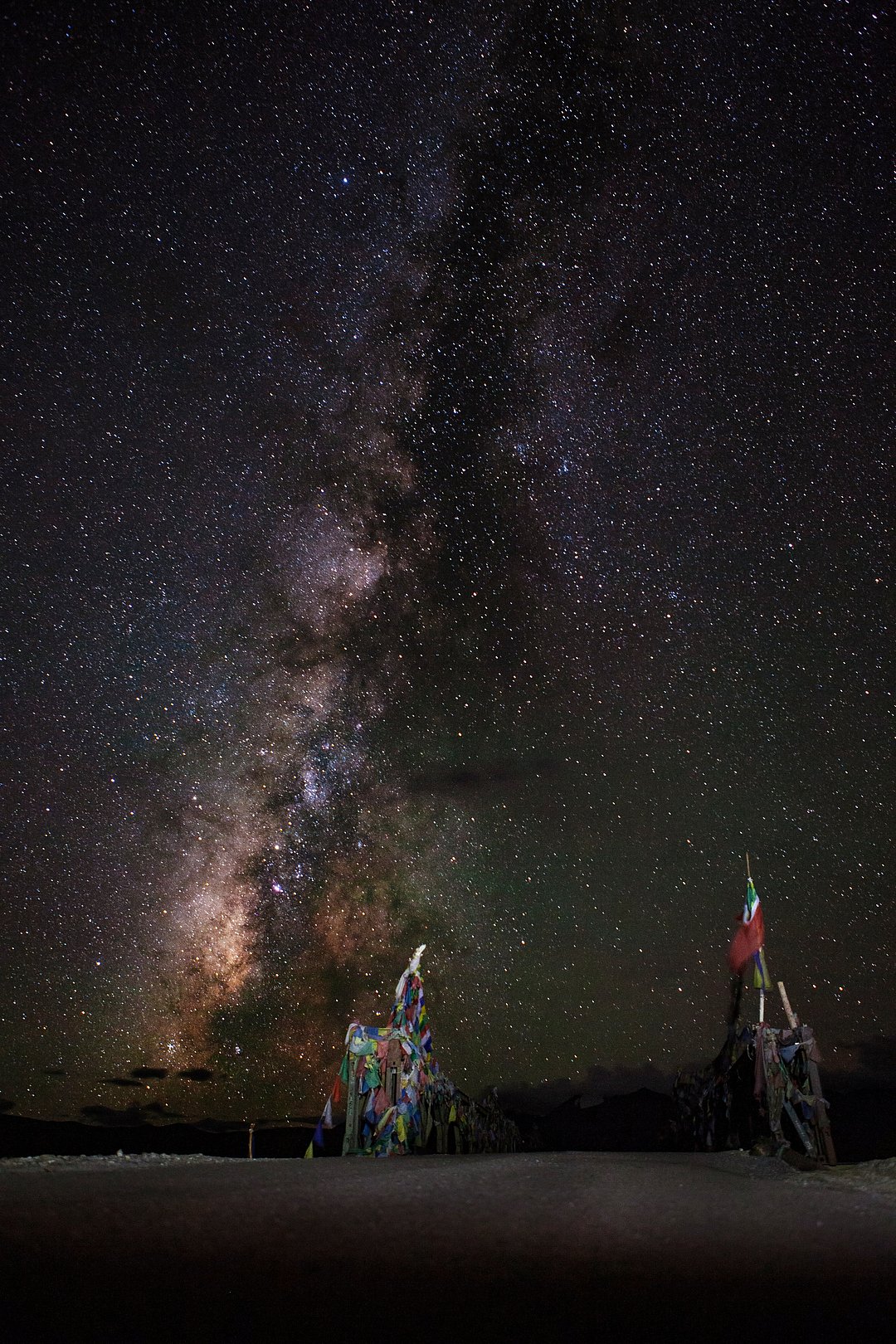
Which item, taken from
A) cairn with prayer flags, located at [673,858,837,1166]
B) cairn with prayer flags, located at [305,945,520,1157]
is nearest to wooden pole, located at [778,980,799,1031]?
cairn with prayer flags, located at [673,858,837,1166]

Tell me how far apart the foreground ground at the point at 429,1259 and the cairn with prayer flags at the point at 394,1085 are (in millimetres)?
7455

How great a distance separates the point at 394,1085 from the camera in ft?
38.5

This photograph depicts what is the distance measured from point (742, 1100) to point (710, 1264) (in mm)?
9565

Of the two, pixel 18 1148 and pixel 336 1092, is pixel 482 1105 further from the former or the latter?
pixel 18 1148

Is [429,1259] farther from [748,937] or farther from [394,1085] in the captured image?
[748,937]

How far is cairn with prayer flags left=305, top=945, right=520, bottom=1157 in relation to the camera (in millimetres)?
11203

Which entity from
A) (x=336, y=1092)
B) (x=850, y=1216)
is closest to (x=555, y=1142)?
(x=336, y=1092)

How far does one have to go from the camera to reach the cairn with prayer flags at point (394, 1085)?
1120 centimetres

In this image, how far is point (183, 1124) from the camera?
16475 cm

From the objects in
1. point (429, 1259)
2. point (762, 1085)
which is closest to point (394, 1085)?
point (762, 1085)

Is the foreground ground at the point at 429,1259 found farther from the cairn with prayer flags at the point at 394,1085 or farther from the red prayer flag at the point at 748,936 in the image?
the red prayer flag at the point at 748,936

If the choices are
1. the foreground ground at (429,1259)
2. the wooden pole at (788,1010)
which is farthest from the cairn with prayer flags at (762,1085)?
the foreground ground at (429,1259)

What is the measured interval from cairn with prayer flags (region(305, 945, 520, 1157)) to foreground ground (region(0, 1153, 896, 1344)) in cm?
746

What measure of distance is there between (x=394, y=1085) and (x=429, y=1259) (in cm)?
981
